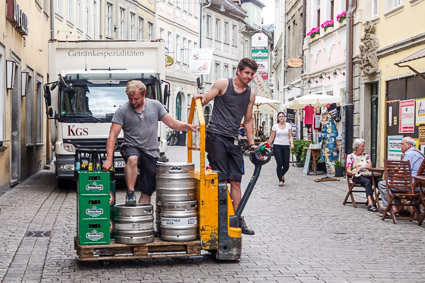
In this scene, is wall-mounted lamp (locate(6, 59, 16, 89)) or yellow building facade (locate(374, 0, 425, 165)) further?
yellow building facade (locate(374, 0, 425, 165))

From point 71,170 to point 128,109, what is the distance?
24.9ft

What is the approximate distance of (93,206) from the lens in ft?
23.1

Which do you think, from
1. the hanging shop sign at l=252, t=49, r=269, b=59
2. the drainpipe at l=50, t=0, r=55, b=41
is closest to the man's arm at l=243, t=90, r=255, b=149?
the drainpipe at l=50, t=0, r=55, b=41

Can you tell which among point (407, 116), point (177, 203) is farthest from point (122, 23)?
point (177, 203)

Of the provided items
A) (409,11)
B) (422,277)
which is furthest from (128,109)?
(409,11)

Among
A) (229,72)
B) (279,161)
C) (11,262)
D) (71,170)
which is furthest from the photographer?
(229,72)

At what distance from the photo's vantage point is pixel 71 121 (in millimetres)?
14898

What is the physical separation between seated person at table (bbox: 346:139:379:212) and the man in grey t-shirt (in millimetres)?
5452

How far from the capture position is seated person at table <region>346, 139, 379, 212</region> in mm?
12250

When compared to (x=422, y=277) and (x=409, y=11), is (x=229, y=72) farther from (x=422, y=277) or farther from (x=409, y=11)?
(x=422, y=277)

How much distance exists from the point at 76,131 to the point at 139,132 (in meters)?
7.56

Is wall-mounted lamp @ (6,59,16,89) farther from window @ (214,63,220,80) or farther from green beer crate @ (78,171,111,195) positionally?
window @ (214,63,220,80)

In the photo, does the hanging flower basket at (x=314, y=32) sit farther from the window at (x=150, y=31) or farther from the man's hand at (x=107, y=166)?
the man's hand at (x=107, y=166)

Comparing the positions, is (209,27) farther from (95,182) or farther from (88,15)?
(95,182)
